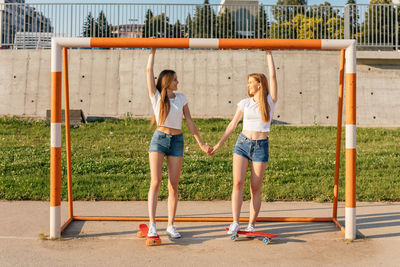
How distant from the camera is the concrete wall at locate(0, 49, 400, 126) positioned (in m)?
16.2

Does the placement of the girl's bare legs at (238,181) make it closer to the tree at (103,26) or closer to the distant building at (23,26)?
the tree at (103,26)

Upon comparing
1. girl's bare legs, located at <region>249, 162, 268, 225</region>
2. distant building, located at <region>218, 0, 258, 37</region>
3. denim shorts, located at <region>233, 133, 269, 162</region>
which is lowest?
girl's bare legs, located at <region>249, 162, 268, 225</region>

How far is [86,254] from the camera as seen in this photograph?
393 centimetres

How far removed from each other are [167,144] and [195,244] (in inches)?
40.5

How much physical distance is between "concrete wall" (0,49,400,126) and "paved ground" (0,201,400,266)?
10.9 meters

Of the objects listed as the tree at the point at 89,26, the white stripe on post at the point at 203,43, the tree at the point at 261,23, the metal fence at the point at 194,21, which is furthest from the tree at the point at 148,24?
the white stripe on post at the point at 203,43

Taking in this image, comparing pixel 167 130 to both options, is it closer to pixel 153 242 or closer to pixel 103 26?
pixel 153 242

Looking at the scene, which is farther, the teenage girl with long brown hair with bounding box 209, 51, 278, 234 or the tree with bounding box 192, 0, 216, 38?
the tree with bounding box 192, 0, 216, 38

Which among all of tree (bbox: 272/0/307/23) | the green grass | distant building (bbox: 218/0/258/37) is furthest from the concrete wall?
the green grass

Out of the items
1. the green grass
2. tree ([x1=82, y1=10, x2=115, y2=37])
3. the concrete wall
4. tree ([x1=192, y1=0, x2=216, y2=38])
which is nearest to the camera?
the green grass

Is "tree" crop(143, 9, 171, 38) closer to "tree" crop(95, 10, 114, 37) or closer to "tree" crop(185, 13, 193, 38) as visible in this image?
"tree" crop(185, 13, 193, 38)

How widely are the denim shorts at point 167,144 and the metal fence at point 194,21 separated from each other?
1284 cm

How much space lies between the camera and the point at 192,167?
7.92 metres

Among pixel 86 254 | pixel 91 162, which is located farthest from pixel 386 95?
pixel 86 254
